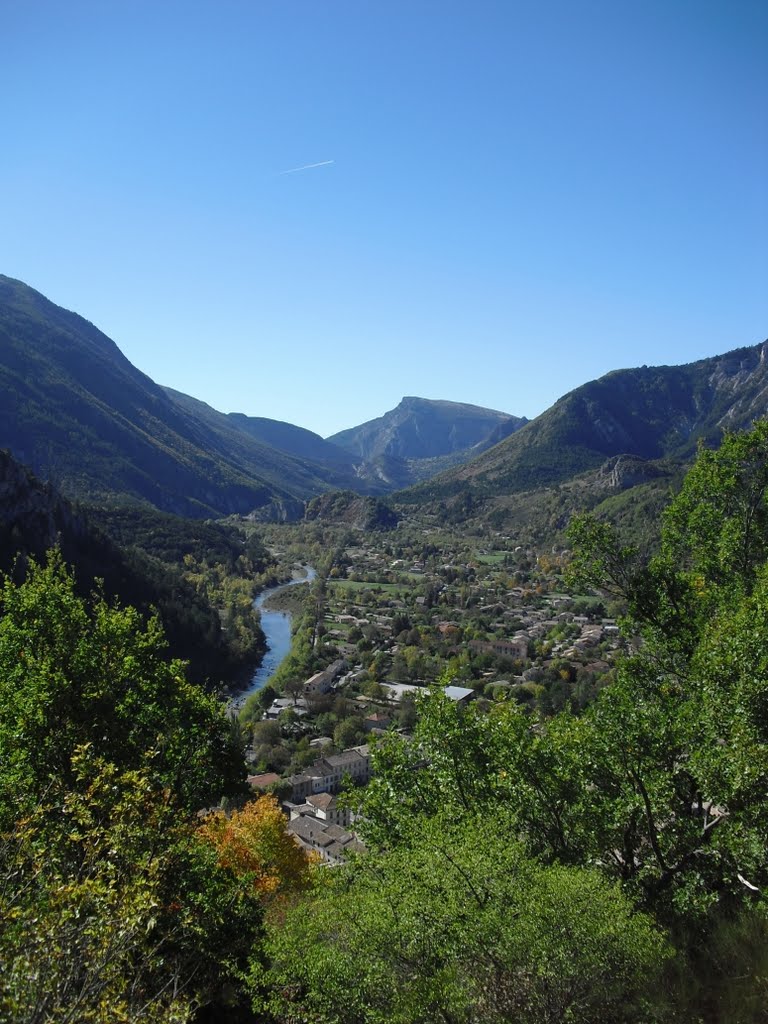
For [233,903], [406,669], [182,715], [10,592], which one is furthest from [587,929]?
[406,669]

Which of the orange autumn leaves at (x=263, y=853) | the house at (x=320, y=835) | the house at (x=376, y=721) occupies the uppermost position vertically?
the orange autumn leaves at (x=263, y=853)

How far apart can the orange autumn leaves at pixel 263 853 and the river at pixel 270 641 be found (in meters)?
35.0

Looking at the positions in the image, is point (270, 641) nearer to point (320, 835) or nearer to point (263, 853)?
point (320, 835)

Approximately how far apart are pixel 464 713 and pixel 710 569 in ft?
22.5

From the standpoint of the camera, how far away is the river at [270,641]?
67.1m

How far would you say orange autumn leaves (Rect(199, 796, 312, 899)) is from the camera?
17.2m

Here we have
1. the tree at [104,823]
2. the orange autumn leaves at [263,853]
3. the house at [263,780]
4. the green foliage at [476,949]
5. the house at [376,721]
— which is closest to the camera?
the tree at [104,823]

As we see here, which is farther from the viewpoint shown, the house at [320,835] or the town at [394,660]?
the town at [394,660]

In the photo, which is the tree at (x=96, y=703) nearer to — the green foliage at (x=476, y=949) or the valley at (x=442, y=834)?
the valley at (x=442, y=834)

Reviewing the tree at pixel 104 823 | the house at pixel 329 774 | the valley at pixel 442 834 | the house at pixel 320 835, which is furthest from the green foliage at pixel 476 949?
the house at pixel 329 774

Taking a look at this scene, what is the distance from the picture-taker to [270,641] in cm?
8744

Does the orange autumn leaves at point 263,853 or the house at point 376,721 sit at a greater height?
the orange autumn leaves at point 263,853

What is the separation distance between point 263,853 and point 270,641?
233 feet

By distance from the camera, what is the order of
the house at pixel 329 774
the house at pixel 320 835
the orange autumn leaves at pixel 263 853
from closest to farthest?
1. the orange autumn leaves at pixel 263 853
2. the house at pixel 320 835
3. the house at pixel 329 774
